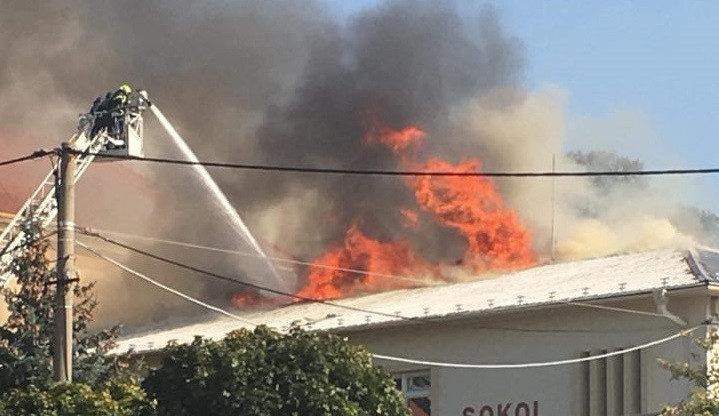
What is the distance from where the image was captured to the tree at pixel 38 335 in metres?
27.5

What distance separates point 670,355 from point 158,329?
14824 millimetres

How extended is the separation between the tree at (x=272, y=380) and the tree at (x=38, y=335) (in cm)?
216

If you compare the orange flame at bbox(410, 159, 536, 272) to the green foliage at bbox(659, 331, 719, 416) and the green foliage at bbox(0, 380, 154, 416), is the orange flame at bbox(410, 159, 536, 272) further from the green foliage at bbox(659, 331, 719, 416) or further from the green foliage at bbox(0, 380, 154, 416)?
the green foliage at bbox(0, 380, 154, 416)

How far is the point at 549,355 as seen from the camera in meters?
32.7

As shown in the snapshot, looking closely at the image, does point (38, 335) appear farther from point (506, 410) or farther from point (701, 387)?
point (701, 387)

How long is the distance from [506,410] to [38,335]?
354 inches

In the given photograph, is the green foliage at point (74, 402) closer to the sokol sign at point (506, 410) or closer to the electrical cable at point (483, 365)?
the electrical cable at point (483, 365)

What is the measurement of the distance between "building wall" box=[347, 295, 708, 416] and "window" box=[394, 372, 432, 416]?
0.68ft

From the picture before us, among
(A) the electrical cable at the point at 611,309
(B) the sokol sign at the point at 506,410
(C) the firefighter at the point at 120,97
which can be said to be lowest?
(B) the sokol sign at the point at 506,410

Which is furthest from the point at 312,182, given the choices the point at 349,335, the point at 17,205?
the point at 349,335

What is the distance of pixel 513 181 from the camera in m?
48.7

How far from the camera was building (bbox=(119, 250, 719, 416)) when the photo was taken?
31.0 metres

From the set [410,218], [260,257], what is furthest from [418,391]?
[260,257]

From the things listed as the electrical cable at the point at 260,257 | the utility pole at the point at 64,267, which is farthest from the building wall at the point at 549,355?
the utility pole at the point at 64,267
